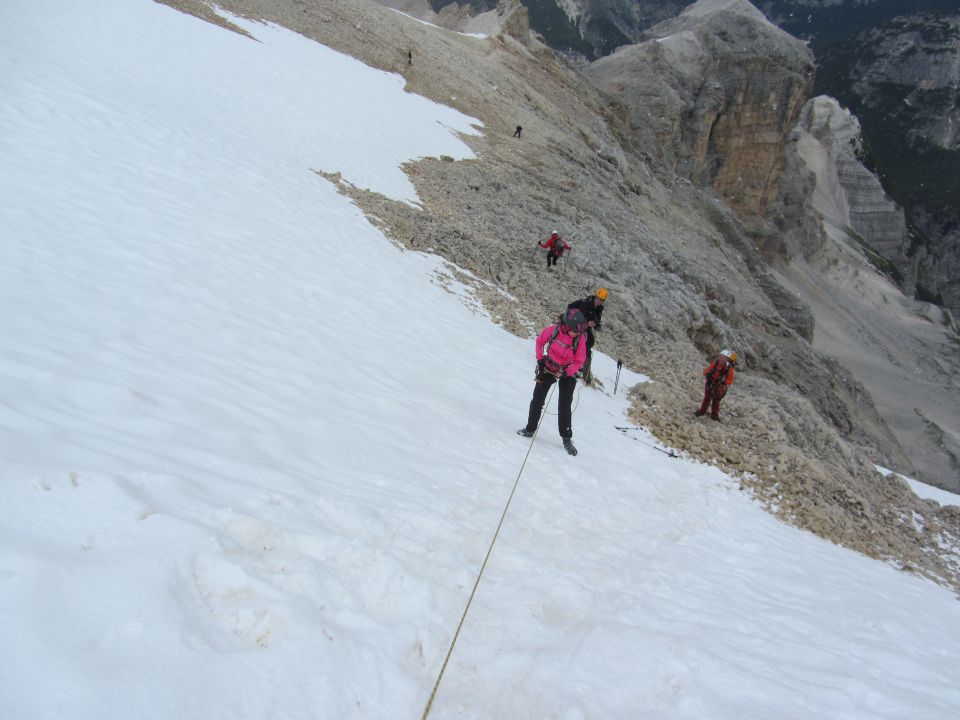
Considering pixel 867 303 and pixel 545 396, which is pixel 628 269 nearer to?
pixel 545 396

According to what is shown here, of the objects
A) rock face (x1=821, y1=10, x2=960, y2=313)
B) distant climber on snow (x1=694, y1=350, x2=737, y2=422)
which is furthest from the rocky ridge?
rock face (x1=821, y1=10, x2=960, y2=313)

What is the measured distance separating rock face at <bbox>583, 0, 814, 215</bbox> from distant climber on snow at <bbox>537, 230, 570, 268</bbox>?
44.0 m

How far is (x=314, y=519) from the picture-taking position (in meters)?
3.36

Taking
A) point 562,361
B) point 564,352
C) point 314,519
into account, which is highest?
point 564,352

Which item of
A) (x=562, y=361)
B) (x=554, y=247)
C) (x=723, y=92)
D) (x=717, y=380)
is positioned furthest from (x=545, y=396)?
(x=723, y=92)

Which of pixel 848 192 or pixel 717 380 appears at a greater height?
pixel 848 192

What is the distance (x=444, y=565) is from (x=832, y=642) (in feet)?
10.2

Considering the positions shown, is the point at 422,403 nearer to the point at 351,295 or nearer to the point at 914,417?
Answer: the point at 351,295

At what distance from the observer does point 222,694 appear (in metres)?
2.11

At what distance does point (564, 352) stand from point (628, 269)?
13794mm

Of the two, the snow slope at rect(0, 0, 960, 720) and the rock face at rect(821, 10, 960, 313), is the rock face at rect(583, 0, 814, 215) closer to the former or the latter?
the rock face at rect(821, 10, 960, 313)

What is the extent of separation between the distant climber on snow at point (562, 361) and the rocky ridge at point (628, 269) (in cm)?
152

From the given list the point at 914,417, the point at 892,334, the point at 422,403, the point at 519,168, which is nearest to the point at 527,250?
the point at 519,168

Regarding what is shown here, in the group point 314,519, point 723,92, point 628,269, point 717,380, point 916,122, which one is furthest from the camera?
point 916,122
